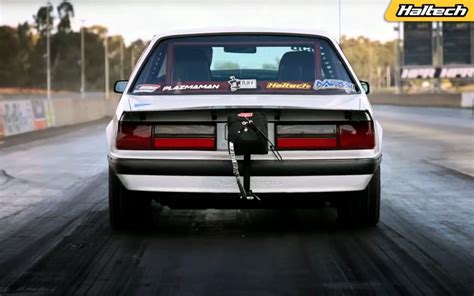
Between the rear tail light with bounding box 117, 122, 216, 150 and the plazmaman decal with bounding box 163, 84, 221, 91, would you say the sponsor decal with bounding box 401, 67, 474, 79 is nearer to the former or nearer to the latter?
the plazmaman decal with bounding box 163, 84, 221, 91

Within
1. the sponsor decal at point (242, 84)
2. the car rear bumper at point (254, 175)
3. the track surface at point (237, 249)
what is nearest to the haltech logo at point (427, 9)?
the track surface at point (237, 249)

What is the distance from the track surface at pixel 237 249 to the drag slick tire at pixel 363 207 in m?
0.10

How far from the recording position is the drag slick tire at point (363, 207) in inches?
243

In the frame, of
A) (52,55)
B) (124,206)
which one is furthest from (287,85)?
(52,55)

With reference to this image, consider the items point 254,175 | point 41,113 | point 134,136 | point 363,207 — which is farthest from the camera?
point 41,113

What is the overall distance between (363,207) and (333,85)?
104cm

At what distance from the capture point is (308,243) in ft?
19.6

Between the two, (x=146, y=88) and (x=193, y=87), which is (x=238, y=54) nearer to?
(x=193, y=87)

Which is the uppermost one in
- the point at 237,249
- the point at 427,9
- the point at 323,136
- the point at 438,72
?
the point at 427,9

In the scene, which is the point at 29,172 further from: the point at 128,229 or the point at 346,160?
the point at 346,160

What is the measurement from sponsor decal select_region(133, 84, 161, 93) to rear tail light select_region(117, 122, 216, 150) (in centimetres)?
54

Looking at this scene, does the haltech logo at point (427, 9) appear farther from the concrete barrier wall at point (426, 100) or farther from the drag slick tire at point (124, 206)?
the drag slick tire at point (124, 206)

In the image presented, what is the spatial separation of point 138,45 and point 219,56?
14807 cm

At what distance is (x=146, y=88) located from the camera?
6.21 m
